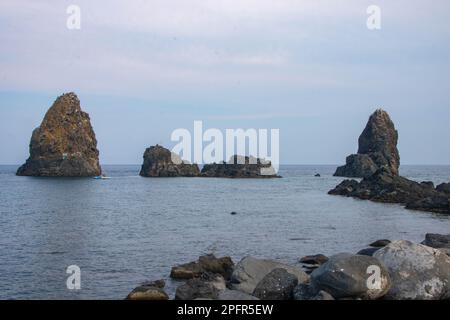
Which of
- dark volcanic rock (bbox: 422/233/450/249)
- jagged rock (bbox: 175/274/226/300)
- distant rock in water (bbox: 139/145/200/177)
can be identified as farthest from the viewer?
distant rock in water (bbox: 139/145/200/177)

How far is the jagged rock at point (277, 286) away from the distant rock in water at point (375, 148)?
156 metres

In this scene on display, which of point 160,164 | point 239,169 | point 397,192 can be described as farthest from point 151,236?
point 239,169

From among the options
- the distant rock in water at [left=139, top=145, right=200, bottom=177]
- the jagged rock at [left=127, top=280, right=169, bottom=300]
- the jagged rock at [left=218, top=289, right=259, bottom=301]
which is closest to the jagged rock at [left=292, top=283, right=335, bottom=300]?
the jagged rock at [left=218, top=289, right=259, bottom=301]

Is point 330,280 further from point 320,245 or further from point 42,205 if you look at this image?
point 42,205

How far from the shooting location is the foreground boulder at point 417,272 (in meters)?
18.1

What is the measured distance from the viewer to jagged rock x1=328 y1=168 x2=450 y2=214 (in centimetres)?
6125

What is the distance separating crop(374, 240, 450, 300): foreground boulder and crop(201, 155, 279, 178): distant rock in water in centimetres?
16457

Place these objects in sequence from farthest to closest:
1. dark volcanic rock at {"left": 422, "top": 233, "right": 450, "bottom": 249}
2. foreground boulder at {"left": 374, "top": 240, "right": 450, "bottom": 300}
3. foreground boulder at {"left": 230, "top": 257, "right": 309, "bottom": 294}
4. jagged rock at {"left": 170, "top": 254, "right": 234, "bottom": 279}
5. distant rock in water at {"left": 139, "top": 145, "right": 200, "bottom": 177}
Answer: distant rock in water at {"left": 139, "top": 145, "right": 200, "bottom": 177} < dark volcanic rock at {"left": 422, "top": 233, "right": 450, "bottom": 249} < jagged rock at {"left": 170, "top": 254, "right": 234, "bottom": 279} < foreground boulder at {"left": 230, "top": 257, "right": 309, "bottom": 294} < foreground boulder at {"left": 374, "top": 240, "right": 450, "bottom": 300}

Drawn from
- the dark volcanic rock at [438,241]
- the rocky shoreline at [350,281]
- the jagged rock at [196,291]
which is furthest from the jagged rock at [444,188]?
the jagged rock at [196,291]

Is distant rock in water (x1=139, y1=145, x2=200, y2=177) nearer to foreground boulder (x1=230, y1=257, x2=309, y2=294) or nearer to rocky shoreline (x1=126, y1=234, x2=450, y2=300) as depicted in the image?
foreground boulder (x1=230, y1=257, x2=309, y2=294)

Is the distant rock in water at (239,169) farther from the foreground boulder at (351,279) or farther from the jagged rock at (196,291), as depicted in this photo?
the foreground boulder at (351,279)

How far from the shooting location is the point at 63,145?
16338 centimetres
